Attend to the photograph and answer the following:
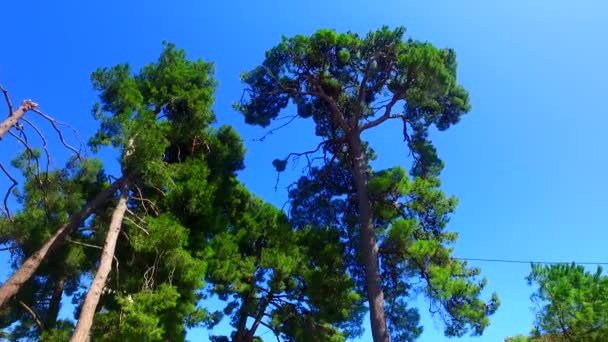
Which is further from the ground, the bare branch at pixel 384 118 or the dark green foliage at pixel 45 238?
the bare branch at pixel 384 118

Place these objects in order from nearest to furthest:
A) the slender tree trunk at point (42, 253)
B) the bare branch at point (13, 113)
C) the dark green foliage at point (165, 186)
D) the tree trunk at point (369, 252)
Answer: the bare branch at point (13, 113) < the slender tree trunk at point (42, 253) < the dark green foliage at point (165, 186) < the tree trunk at point (369, 252)

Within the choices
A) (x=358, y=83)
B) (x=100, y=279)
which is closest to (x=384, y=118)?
(x=358, y=83)

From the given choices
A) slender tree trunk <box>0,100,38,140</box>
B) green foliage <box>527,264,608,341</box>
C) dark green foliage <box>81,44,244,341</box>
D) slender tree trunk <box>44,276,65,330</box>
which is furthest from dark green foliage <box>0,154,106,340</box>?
green foliage <box>527,264,608,341</box>

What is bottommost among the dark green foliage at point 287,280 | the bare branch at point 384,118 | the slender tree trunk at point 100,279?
the slender tree trunk at point 100,279

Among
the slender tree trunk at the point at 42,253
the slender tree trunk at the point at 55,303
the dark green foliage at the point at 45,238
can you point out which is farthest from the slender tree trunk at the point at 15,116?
the slender tree trunk at the point at 55,303

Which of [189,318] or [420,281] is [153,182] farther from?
[420,281]

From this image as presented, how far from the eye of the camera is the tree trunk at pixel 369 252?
12000 millimetres

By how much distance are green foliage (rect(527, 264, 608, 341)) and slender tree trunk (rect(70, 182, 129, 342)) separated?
11409 millimetres

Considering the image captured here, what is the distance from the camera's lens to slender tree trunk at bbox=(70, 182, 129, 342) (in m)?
8.74

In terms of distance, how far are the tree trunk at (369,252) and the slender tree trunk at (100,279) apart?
6344mm

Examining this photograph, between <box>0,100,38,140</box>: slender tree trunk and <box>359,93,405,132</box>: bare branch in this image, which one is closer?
<box>0,100,38,140</box>: slender tree trunk

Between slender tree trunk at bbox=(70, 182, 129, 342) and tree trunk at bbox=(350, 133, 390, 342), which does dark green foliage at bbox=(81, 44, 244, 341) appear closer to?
slender tree trunk at bbox=(70, 182, 129, 342)

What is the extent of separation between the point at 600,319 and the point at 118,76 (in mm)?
14297

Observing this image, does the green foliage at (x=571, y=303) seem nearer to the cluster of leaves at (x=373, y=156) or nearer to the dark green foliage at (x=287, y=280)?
the cluster of leaves at (x=373, y=156)
